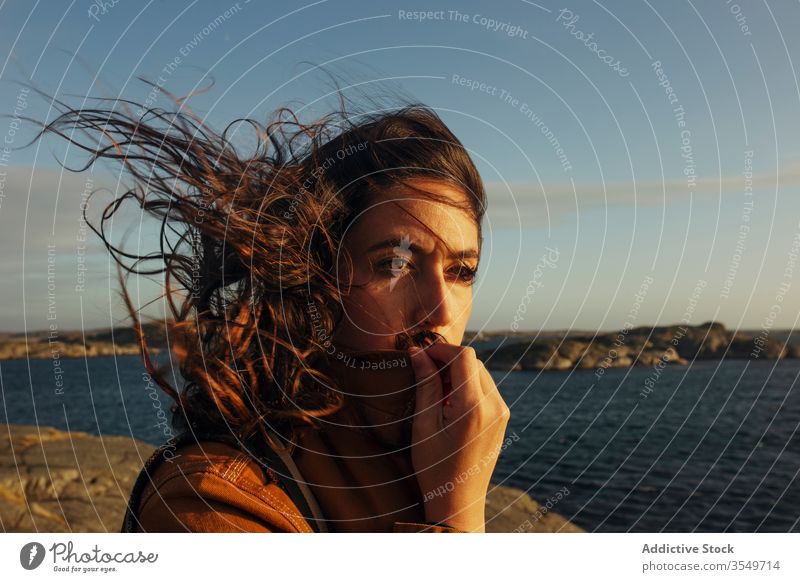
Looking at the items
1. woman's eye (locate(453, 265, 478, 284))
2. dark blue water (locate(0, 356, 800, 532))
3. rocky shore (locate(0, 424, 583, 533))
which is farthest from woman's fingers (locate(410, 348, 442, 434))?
rocky shore (locate(0, 424, 583, 533))

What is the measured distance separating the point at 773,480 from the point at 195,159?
28475mm

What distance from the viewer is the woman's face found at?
278 cm

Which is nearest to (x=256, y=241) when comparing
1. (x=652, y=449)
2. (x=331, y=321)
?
(x=331, y=321)

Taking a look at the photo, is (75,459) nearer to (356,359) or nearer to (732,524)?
(356,359)

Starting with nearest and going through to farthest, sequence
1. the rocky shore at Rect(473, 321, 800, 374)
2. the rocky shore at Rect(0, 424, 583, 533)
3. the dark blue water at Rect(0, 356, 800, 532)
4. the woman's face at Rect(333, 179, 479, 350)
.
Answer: the woman's face at Rect(333, 179, 479, 350) < the rocky shore at Rect(0, 424, 583, 533) < the dark blue water at Rect(0, 356, 800, 532) < the rocky shore at Rect(473, 321, 800, 374)

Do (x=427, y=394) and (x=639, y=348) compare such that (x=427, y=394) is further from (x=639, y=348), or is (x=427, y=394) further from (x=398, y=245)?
(x=639, y=348)

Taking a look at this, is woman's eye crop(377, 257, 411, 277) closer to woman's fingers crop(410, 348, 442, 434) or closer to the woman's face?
the woman's face

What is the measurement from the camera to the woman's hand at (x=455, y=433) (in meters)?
2.45

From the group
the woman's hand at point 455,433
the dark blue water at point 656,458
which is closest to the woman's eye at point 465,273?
the woman's hand at point 455,433

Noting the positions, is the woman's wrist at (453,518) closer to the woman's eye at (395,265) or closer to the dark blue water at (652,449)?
the woman's eye at (395,265)

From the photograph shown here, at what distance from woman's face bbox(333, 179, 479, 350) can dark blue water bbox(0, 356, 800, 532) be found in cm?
99

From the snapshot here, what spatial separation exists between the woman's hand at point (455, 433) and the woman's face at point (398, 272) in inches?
9.2

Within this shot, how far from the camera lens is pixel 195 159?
291 cm

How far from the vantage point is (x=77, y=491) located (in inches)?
427
